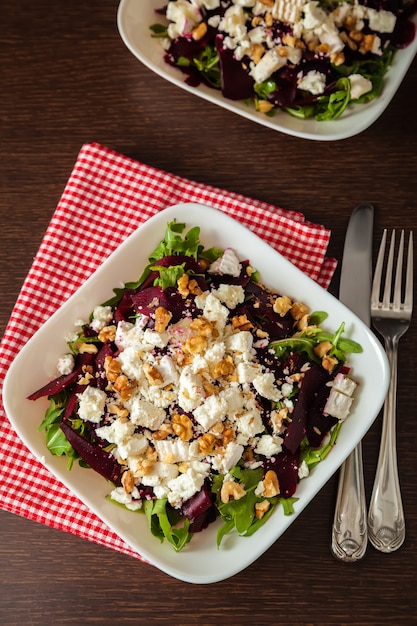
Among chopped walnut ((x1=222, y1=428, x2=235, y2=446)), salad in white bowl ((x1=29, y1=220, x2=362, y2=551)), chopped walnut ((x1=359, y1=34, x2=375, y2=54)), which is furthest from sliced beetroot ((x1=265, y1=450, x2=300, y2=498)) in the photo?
chopped walnut ((x1=359, y1=34, x2=375, y2=54))

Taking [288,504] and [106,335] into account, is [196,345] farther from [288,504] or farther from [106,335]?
[288,504]

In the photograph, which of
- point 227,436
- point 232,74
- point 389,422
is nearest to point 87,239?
point 232,74

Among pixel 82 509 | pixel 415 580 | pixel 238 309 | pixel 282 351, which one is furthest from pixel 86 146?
pixel 415 580

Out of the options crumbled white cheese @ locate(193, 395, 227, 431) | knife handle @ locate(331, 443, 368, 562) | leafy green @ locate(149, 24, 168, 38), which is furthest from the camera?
leafy green @ locate(149, 24, 168, 38)

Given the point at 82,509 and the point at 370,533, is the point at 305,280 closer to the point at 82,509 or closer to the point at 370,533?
the point at 370,533

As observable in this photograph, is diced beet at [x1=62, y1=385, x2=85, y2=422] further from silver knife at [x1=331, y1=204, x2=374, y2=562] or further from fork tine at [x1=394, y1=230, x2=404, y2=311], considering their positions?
fork tine at [x1=394, y1=230, x2=404, y2=311]

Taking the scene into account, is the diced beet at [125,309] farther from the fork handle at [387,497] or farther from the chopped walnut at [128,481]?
the fork handle at [387,497]

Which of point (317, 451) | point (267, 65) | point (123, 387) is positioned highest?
point (267, 65)
